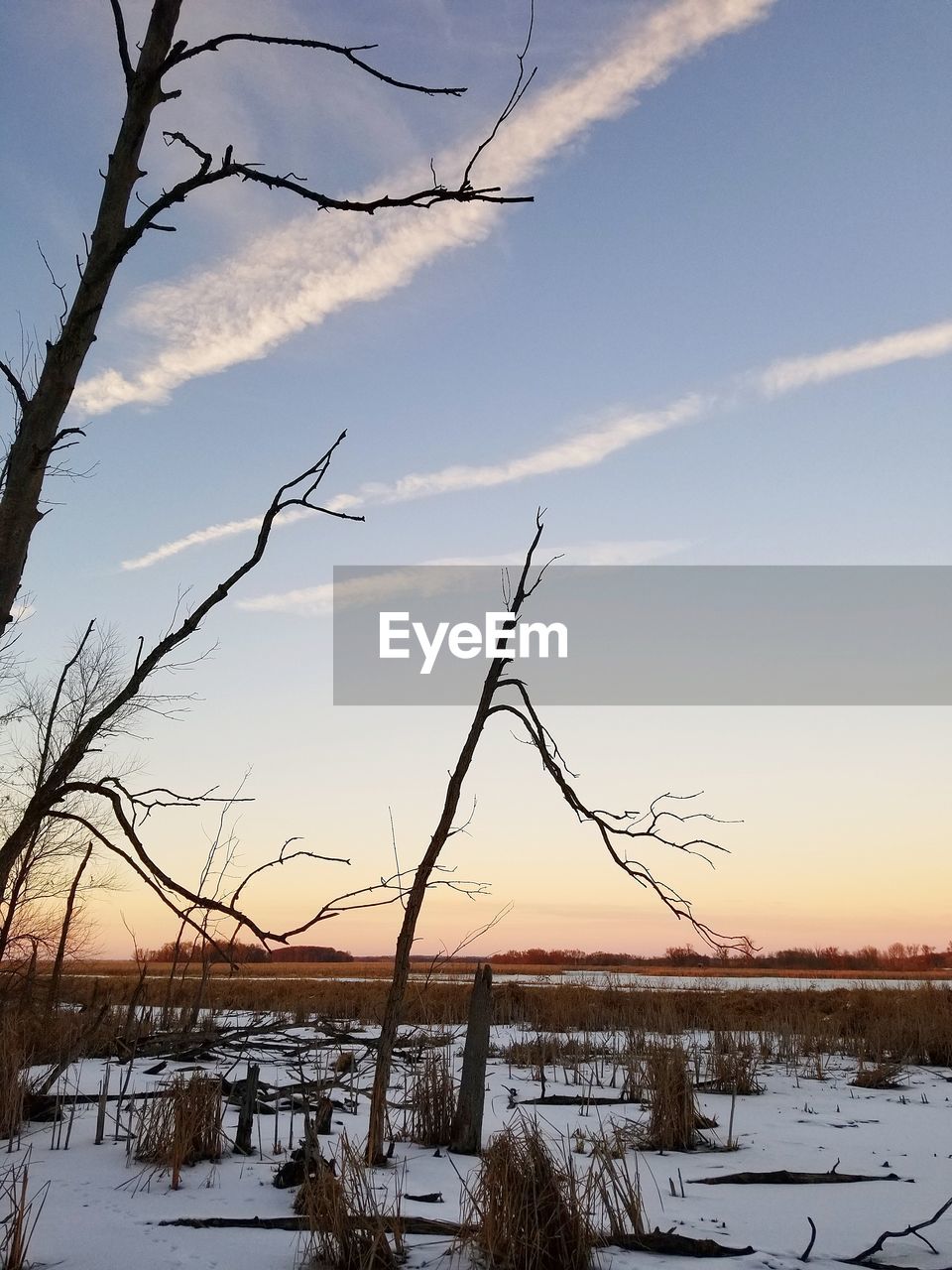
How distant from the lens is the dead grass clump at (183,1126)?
216 inches

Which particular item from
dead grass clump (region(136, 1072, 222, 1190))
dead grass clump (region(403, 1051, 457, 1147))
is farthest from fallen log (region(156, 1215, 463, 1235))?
dead grass clump (region(403, 1051, 457, 1147))

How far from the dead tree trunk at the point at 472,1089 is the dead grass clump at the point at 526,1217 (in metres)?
2.50

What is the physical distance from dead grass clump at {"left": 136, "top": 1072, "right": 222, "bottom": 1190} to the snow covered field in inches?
3.9

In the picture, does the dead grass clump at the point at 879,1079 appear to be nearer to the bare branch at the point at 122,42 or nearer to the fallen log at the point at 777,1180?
the fallen log at the point at 777,1180

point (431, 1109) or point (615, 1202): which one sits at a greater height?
point (615, 1202)

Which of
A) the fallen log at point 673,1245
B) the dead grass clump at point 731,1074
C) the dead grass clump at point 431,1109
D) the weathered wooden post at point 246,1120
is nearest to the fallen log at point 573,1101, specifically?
the dead grass clump at point 731,1074

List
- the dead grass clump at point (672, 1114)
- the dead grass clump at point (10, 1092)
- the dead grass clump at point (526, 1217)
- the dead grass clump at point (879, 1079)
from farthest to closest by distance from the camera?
1. the dead grass clump at point (879, 1079)
2. the dead grass clump at point (672, 1114)
3. the dead grass clump at point (10, 1092)
4. the dead grass clump at point (526, 1217)

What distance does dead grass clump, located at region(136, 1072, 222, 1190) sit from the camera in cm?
549

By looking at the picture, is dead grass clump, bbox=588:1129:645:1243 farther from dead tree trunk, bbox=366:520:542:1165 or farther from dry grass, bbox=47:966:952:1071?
dry grass, bbox=47:966:952:1071

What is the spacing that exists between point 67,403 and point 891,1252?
4941 mm

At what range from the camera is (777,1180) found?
5711 mm

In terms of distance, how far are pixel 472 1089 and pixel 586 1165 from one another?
3.06ft

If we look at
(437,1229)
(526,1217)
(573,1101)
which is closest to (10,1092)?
(437,1229)

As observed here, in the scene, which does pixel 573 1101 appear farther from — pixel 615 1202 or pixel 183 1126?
pixel 615 1202
